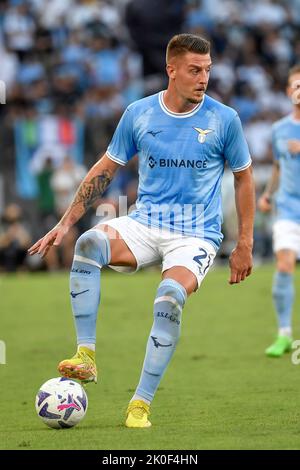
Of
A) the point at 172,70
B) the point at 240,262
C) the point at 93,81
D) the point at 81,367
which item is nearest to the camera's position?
the point at 81,367

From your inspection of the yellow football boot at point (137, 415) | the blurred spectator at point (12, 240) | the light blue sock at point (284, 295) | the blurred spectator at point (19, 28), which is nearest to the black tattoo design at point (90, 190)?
the yellow football boot at point (137, 415)

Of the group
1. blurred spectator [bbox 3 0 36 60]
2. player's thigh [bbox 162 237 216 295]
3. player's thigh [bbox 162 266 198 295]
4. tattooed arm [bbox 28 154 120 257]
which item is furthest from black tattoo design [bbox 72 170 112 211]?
blurred spectator [bbox 3 0 36 60]

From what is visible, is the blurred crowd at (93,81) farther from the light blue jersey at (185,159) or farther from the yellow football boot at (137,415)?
the yellow football boot at (137,415)

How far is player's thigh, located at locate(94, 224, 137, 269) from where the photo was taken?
7.55m

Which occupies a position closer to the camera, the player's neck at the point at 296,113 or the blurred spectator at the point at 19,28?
the player's neck at the point at 296,113

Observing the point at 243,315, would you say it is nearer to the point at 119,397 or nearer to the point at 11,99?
the point at 119,397

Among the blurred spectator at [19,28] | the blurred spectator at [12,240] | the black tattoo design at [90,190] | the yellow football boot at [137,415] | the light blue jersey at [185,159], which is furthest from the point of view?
the blurred spectator at [19,28]

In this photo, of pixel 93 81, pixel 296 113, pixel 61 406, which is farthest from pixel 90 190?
pixel 93 81

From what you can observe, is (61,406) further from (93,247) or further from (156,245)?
(156,245)

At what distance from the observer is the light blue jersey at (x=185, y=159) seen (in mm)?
7598

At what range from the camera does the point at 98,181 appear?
307 inches

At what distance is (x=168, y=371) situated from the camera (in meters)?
10.4

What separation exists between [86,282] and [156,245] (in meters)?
0.59

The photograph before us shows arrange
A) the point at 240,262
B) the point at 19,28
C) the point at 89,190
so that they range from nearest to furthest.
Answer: the point at 240,262 < the point at 89,190 < the point at 19,28
